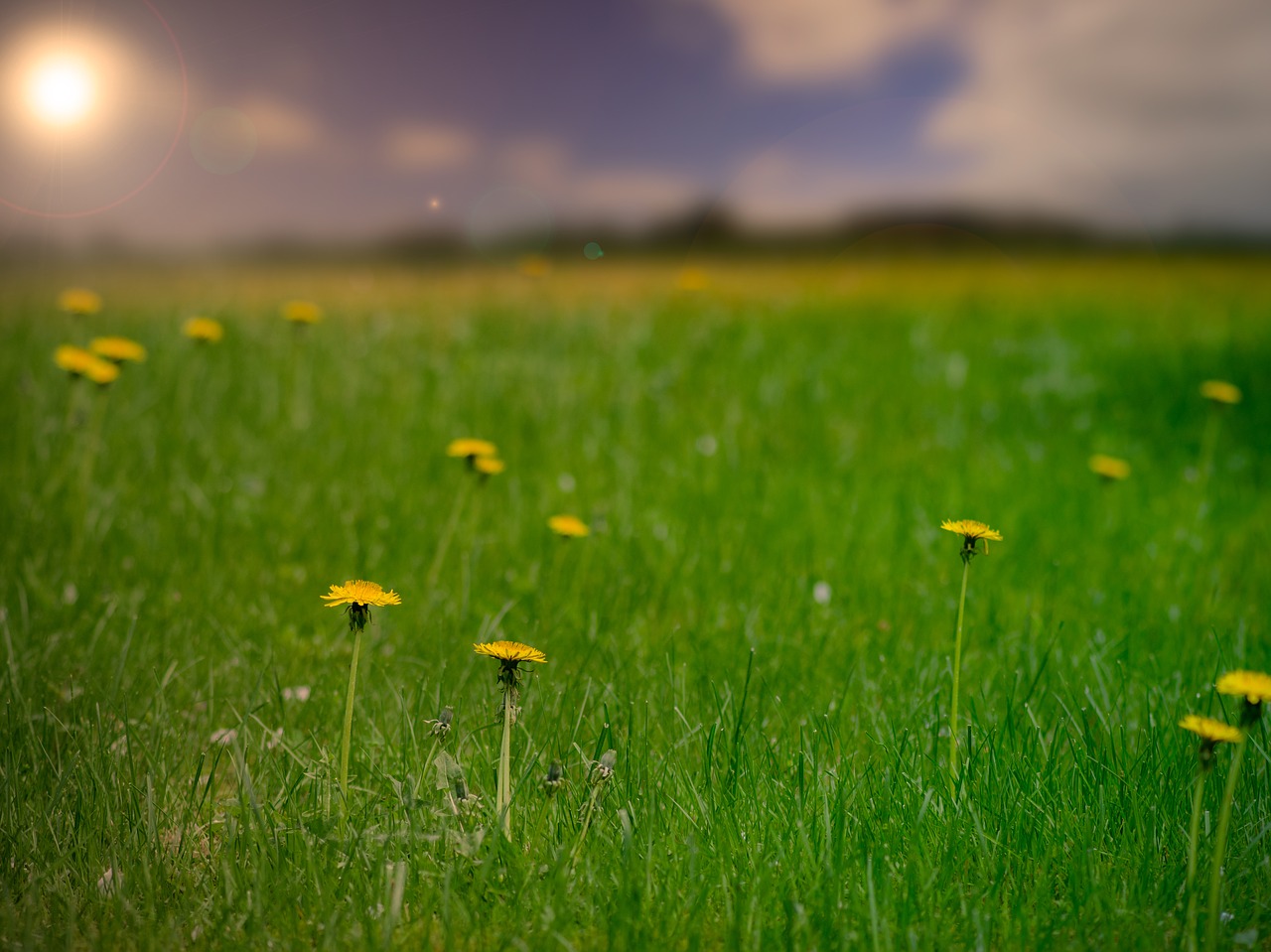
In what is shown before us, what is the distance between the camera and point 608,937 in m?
1.60

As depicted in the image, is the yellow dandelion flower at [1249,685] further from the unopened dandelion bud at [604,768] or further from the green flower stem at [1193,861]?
the unopened dandelion bud at [604,768]

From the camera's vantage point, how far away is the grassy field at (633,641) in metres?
1.70

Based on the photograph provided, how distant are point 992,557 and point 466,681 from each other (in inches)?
78.2

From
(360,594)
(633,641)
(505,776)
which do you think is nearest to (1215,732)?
(505,776)

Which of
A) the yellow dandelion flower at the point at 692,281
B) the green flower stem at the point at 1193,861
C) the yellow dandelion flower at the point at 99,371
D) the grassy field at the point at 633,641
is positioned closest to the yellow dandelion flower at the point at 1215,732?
the green flower stem at the point at 1193,861

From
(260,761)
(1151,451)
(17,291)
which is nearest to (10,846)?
(260,761)

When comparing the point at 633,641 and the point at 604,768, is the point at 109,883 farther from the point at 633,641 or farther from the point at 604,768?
the point at 633,641

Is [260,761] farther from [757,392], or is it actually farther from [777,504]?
[757,392]

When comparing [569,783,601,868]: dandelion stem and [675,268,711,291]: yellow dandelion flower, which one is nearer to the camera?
[569,783,601,868]: dandelion stem

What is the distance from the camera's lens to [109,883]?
1721 mm

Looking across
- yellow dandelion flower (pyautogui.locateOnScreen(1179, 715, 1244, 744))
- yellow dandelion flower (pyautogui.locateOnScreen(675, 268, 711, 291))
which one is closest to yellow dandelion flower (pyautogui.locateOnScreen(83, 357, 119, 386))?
yellow dandelion flower (pyautogui.locateOnScreen(1179, 715, 1244, 744))

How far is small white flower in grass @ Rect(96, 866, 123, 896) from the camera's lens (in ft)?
5.50

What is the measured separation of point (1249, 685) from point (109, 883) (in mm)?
1986

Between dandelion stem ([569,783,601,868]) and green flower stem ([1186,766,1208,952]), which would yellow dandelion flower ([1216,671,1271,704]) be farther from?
dandelion stem ([569,783,601,868])
